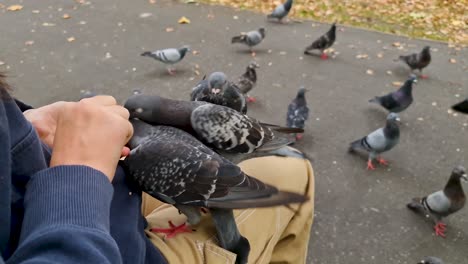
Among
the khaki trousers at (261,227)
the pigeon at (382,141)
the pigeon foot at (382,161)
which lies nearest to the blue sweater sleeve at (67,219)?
the khaki trousers at (261,227)

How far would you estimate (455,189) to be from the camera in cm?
312

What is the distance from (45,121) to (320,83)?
376cm

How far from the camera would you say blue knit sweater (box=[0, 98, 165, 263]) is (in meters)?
1.01

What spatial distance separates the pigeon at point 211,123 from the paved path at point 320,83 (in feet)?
3.32

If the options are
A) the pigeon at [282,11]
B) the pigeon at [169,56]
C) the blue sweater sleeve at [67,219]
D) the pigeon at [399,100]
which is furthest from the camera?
the pigeon at [282,11]

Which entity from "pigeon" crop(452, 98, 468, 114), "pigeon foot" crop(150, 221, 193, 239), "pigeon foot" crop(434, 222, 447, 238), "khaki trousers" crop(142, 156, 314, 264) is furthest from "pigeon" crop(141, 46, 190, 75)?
"pigeon foot" crop(150, 221, 193, 239)

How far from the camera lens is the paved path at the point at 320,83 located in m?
3.15

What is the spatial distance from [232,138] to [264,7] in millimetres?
5266

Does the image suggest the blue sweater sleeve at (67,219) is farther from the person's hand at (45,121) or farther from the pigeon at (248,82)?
the pigeon at (248,82)

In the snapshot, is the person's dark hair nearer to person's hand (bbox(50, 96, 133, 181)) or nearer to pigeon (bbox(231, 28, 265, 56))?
Result: person's hand (bbox(50, 96, 133, 181))

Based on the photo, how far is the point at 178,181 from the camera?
1.85 m

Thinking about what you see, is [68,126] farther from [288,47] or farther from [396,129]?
[288,47]

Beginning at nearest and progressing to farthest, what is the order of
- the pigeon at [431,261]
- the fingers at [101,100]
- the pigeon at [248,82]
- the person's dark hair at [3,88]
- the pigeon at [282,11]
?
the person's dark hair at [3,88] < the fingers at [101,100] < the pigeon at [431,261] < the pigeon at [248,82] < the pigeon at [282,11]

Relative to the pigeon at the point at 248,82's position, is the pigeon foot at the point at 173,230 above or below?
above
